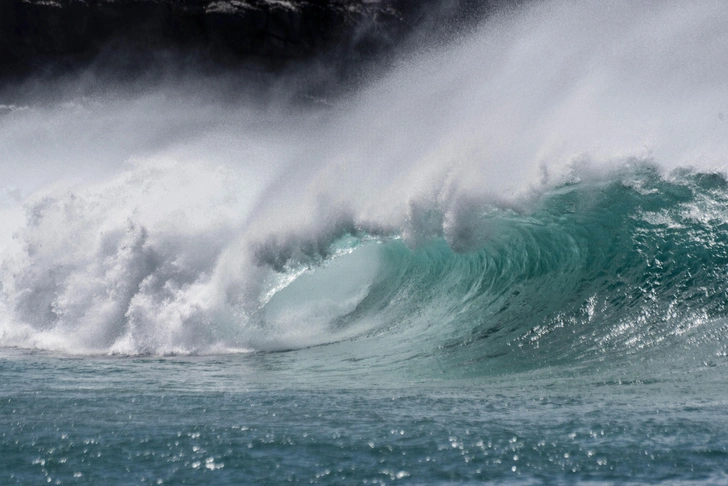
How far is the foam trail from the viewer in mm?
10461

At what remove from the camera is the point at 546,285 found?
10008mm

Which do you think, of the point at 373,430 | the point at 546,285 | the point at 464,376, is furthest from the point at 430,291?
the point at 373,430

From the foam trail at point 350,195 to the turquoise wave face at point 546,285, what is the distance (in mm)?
125

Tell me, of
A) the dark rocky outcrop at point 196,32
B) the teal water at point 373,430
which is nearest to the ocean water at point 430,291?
the teal water at point 373,430

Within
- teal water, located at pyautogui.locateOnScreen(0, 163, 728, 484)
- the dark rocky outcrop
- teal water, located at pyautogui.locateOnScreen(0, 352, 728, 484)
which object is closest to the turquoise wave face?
teal water, located at pyautogui.locateOnScreen(0, 163, 728, 484)

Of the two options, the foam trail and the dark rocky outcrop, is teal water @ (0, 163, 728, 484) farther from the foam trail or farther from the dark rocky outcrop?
the dark rocky outcrop

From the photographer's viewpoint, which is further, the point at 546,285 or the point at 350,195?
the point at 350,195

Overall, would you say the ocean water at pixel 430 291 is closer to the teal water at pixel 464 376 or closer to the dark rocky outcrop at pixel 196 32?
the teal water at pixel 464 376

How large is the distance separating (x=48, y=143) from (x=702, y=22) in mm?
26920

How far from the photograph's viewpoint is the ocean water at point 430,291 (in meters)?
4.62

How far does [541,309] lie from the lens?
9250 mm

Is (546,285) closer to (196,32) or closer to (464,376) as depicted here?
(464,376)

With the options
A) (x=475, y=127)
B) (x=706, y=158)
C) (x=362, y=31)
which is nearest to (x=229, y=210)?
(x=475, y=127)

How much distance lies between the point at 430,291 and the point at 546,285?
6.51ft
